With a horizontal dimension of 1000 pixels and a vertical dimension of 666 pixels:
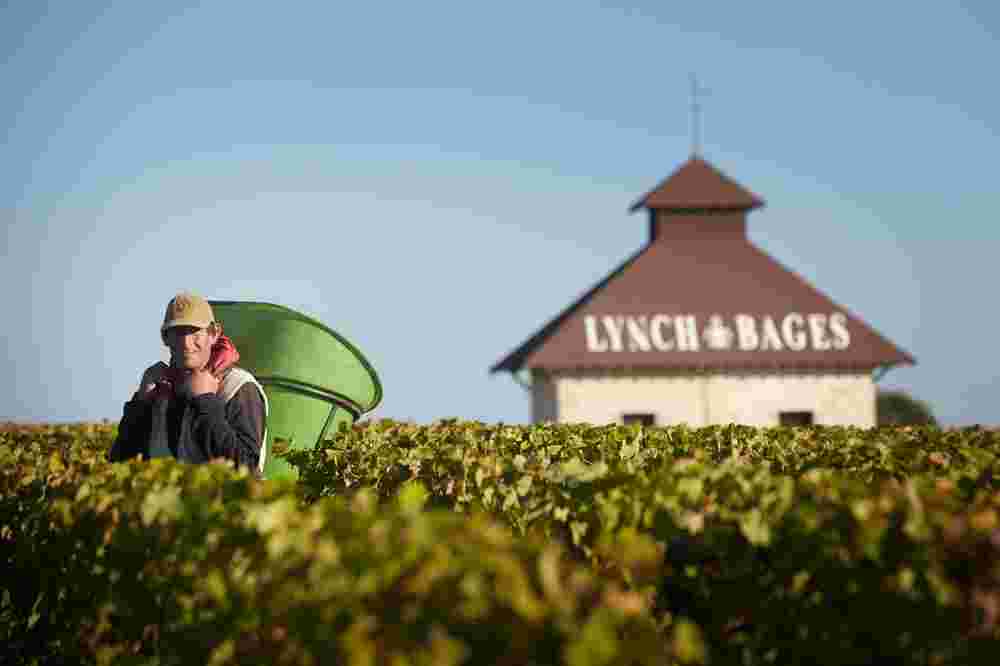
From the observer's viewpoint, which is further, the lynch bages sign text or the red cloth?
the lynch bages sign text

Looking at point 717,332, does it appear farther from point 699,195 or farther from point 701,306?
point 699,195

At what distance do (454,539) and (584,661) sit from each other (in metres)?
0.72

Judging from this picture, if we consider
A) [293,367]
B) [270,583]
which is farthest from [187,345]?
[270,583]

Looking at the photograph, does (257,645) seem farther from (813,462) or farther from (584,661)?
(813,462)

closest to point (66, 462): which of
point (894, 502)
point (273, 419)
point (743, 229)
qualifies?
point (273, 419)

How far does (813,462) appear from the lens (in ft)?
29.1

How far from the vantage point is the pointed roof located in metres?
38.3

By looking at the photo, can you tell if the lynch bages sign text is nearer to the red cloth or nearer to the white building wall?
the white building wall

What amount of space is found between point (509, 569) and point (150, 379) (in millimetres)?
4596

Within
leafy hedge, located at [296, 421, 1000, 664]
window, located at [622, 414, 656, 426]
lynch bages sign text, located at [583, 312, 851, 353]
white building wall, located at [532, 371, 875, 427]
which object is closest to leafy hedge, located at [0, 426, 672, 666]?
leafy hedge, located at [296, 421, 1000, 664]

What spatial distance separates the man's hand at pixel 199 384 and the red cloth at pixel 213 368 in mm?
106

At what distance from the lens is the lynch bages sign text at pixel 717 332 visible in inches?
1356

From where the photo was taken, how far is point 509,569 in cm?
337

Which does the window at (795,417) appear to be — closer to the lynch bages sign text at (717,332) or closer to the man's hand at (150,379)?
the lynch bages sign text at (717,332)
